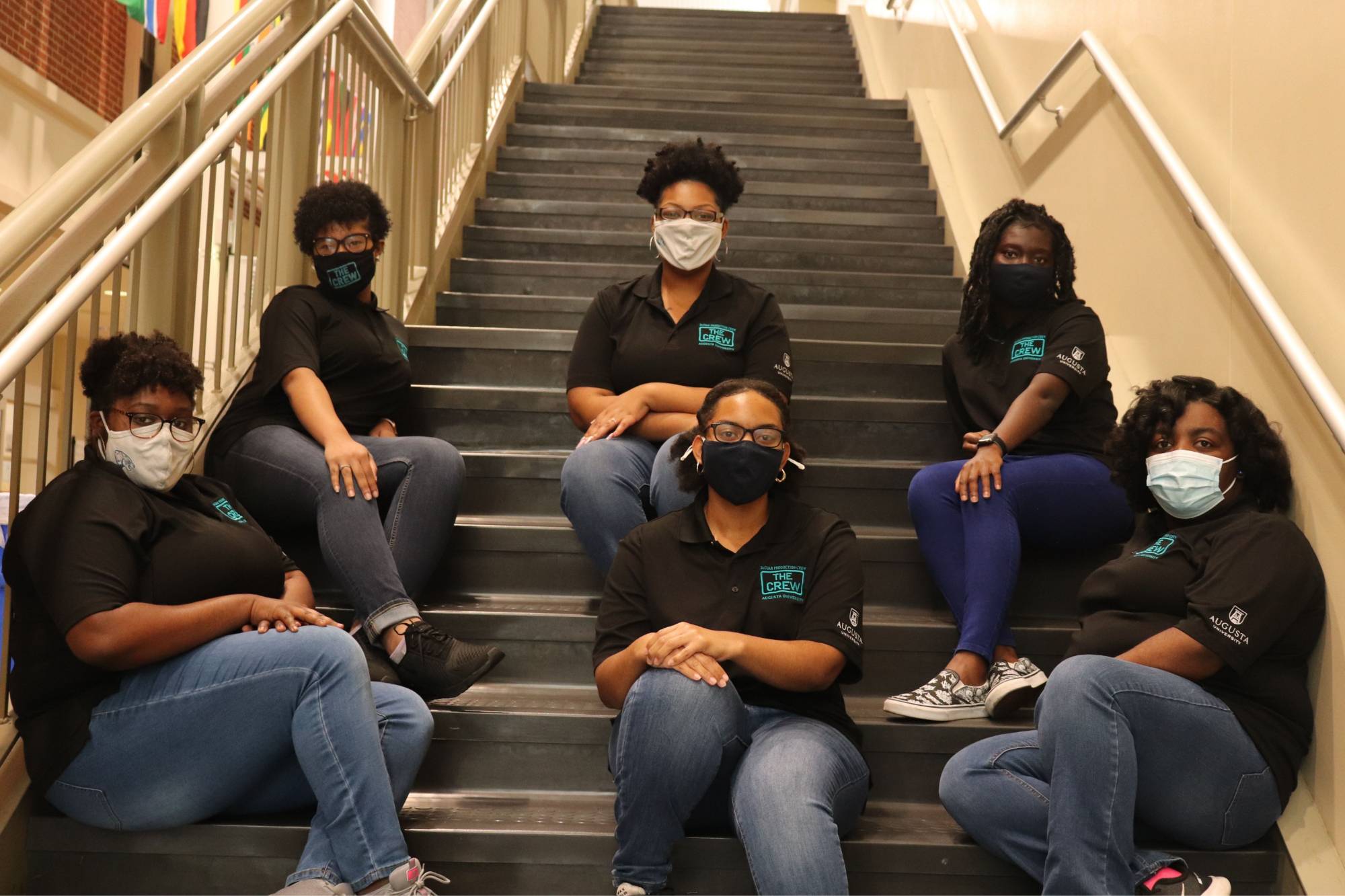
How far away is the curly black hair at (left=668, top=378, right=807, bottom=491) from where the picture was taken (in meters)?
2.22

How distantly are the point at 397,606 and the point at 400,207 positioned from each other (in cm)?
170

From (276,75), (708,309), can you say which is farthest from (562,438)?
(276,75)

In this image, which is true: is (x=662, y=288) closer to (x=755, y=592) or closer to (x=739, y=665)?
(x=755, y=592)

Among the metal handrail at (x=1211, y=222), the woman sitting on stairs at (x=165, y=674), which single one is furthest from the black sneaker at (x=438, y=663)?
the metal handrail at (x=1211, y=222)

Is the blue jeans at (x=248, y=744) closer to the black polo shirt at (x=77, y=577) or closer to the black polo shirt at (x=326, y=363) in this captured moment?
the black polo shirt at (x=77, y=577)

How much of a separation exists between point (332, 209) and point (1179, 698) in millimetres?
2010

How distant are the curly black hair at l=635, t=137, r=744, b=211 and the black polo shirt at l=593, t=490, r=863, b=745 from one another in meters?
1.05

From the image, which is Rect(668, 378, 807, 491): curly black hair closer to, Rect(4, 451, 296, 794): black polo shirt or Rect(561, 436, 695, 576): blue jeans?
Rect(561, 436, 695, 576): blue jeans

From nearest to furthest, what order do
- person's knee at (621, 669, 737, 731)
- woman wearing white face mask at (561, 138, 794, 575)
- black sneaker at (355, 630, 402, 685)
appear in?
person's knee at (621, 669, 737, 731) → black sneaker at (355, 630, 402, 685) → woman wearing white face mask at (561, 138, 794, 575)

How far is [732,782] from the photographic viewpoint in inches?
80.4

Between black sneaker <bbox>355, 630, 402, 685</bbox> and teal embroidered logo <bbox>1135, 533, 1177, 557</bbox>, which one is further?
black sneaker <bbox>355, 630, 402, 685</bbox>

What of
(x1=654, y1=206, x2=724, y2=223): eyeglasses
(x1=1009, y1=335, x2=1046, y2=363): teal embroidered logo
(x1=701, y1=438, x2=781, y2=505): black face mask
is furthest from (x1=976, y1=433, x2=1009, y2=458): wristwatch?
(x1=654, y1=206, x2=724, y2=223): eyeglasses

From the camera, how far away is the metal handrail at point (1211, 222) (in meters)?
2.00

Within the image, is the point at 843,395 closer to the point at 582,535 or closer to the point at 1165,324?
the point at 1165,324
